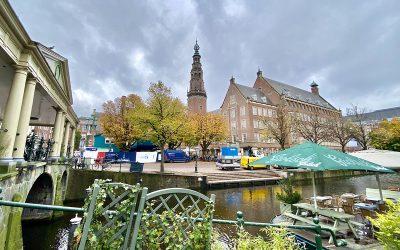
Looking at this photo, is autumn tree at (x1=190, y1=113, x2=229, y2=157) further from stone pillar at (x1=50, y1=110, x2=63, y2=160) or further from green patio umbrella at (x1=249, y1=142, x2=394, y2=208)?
green patio umbrella at (x1=249, y1=142, x2=394, y2=208)

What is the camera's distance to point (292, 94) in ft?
194

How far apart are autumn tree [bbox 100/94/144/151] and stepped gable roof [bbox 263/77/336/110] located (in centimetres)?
3903

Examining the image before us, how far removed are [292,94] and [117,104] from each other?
48216 millimetres

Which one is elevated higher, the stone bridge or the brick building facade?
the brick building facade

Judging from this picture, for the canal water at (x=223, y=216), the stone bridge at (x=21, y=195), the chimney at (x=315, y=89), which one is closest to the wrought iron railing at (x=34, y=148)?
the stone bridge at (x=21, y=195)

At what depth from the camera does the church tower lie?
60.1 m

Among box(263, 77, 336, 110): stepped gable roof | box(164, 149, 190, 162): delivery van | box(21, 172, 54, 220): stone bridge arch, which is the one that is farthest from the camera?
box(263, 77, 336, 110): stepped gable roof

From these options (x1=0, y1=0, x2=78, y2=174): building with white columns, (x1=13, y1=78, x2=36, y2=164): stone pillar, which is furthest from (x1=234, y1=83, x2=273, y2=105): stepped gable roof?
(x1=13, y1=78, x2=36, y2=164): stone pillar

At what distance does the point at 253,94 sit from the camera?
54.0 metres

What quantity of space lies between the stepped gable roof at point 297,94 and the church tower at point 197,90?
62.2ft

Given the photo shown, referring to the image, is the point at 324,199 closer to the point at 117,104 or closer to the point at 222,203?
the point at 222,203

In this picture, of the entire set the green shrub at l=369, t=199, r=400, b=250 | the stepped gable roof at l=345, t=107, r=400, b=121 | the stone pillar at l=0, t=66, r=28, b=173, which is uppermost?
the stepped gable roof at l=345, t=107, r=400, b=121

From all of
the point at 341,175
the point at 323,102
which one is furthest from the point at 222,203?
the point at 323,102

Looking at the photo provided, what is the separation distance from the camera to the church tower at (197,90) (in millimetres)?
60128
